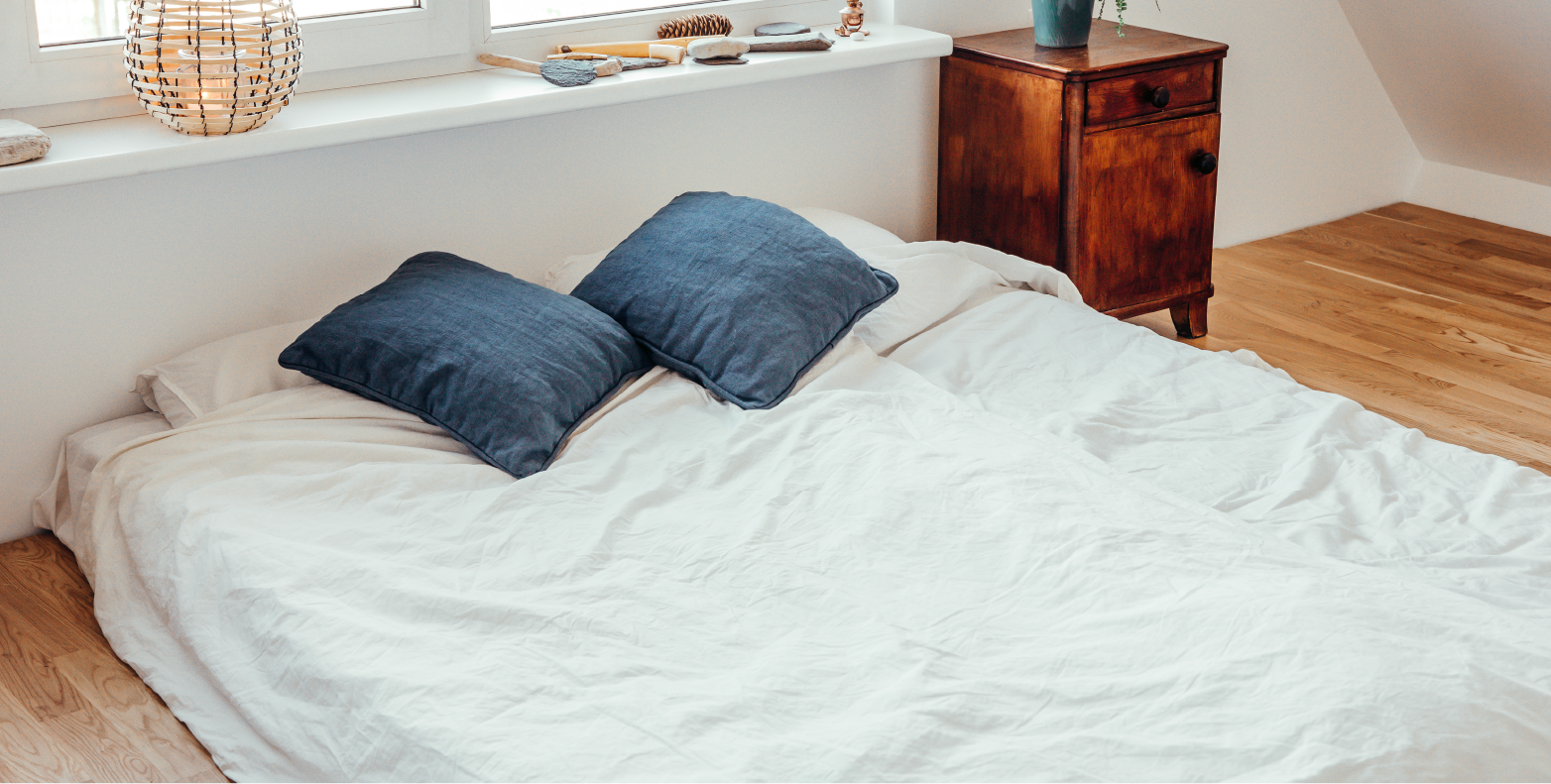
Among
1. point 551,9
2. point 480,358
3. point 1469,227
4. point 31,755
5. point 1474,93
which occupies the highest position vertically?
point 551,9

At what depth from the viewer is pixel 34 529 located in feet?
7.24

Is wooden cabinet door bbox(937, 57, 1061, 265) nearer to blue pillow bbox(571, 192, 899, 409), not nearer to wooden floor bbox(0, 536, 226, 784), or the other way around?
blue pillow bbox(571, 192, 899, 409)

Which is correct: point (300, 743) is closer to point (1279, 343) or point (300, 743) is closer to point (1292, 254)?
point (1279, 343)

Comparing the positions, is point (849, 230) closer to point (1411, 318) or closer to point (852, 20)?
point (852, 20)

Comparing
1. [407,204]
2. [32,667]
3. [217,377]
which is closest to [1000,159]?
[407,204]

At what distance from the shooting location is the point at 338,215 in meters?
2.32

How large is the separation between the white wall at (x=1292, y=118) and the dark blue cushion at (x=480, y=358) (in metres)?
1.78

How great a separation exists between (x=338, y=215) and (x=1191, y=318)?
72.7 inches

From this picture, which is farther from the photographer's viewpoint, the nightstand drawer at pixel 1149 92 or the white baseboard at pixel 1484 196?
the white baseboard at pixel 1484 196

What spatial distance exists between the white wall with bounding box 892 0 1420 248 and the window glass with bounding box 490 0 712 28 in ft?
4.01

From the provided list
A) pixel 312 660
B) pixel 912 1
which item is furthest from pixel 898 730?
pixel 912 1

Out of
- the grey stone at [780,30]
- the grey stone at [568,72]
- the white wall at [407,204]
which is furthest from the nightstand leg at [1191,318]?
the grey stone at [568,72]

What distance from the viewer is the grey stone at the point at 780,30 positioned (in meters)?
2.66

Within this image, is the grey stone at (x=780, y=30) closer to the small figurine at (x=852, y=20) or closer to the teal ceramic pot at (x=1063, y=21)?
the small figurine at (x=852, y=20)
